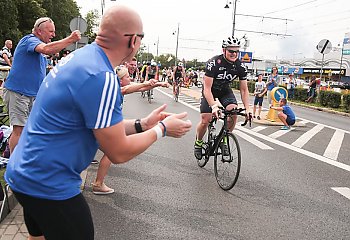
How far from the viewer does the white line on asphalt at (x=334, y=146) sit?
846cm

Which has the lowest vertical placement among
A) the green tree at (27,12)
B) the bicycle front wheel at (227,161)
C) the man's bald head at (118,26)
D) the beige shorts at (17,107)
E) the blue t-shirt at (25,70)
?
the bicycle front wheel at (227,161)

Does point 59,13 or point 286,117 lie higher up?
point 59,13

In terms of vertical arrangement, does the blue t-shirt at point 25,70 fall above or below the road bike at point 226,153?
above

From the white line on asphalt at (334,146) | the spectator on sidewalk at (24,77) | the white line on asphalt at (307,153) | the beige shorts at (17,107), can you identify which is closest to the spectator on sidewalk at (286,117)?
the white line on asphalt at (334,146)

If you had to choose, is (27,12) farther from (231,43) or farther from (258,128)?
(231,43)

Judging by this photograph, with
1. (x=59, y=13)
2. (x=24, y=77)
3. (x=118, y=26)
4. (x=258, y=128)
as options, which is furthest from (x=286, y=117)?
(x=59, y=13)

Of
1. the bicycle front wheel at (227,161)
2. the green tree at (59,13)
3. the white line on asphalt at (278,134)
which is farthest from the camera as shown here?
the green tree at (59,13)

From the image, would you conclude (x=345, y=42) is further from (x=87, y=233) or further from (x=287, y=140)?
(x=87, y=233)

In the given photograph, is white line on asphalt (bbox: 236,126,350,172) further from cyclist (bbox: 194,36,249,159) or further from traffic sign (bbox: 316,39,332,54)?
traffic sign (bbox: 316,39,332,54)

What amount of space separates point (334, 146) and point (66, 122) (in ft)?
29.4

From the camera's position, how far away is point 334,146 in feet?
31.7

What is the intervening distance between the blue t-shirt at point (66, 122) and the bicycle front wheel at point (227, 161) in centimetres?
361

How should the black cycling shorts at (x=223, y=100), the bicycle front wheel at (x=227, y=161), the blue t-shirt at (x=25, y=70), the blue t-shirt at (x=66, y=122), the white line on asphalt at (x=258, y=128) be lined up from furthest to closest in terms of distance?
1. the white line on asphalt at (x=258, y=128)
2. the black cycling shorts at (x=223, y=100)
3. the bicycle front wheel at (x=227, y=161)
4. the blue t-shirt at (x=25, y=70)
5. the blue t-shirt at (x=66, y=122)

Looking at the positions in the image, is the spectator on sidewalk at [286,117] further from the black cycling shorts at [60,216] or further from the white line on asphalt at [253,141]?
the black cycling shorts at [60,216]
